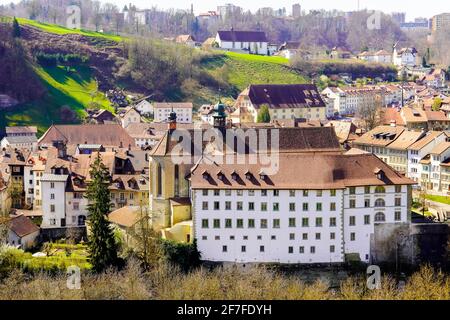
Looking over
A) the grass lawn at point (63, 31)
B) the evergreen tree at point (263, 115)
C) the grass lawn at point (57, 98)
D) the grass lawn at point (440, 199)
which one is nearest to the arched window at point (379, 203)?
the grass lawn at point (440, 199)

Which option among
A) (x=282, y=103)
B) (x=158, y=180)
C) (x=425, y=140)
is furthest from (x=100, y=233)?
(x=282, y=103)

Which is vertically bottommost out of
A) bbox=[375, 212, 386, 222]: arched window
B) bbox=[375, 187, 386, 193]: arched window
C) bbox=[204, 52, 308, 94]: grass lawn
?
bbox=[375, 212, 386, 222]: arched window

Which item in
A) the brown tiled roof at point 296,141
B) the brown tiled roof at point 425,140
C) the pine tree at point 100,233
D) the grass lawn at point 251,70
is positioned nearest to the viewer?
the pine tree at point 100,233

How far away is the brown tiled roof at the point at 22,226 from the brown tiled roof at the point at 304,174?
1459cm

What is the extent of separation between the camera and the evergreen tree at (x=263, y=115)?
118 metres

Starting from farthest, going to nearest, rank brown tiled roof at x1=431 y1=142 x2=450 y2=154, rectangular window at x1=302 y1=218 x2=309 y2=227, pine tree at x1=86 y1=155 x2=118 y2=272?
brown tiled roof at x1=431 y1=142 x2=450 y2=154
rectangular window at x1=302 y1=218 x2=309 y2=227
pine tree at x1=86 y1=155 x2=118 y2=272

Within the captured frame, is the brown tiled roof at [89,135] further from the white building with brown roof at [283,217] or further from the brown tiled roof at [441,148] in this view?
the white building with brown roof at [283,217]

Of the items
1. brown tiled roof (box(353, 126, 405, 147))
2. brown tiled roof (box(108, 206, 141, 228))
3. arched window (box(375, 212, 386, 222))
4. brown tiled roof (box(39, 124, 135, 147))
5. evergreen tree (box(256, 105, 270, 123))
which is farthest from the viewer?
evergreen tree (box(256, 105, 270, 123))

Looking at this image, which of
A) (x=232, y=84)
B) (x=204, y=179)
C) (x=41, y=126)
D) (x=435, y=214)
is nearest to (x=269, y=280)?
(x=204, y=179)

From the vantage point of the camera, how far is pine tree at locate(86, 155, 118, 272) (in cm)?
6003

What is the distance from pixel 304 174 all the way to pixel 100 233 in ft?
50.6

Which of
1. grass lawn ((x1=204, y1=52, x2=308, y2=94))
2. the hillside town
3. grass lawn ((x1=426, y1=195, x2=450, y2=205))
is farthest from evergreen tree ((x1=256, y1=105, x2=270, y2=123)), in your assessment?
grass lawn ((x1=426, y1=195, x2=450, y2=205))

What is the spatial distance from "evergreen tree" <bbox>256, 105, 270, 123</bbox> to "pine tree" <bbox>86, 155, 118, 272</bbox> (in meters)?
56.4

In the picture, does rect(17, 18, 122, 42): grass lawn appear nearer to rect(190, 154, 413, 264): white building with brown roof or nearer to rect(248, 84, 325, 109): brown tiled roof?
rect(248, 84, 325, 109): brown tiled roof
